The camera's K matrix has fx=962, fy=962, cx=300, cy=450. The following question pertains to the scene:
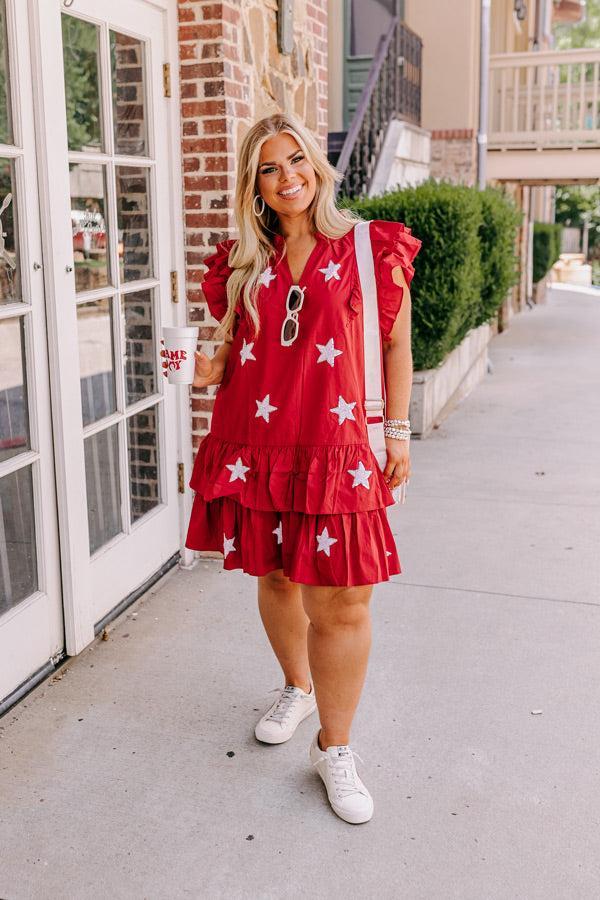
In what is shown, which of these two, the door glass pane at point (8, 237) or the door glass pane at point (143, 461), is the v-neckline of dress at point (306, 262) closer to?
the door glass pane at point (8, 237)

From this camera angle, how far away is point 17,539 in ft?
10.5

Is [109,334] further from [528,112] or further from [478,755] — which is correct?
[528,112]

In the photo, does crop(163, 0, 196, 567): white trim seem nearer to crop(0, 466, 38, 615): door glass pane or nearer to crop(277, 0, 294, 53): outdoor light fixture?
crop(277, 0, 294, 53): outdoor light fixture

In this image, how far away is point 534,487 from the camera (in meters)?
5.79

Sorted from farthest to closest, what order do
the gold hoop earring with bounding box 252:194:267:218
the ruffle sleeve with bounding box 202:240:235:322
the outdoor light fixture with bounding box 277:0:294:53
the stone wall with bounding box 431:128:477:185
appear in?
the stone wall with bounding box 431:128:477:185 → the outdoor light fixture with bounding box 277:0:294:53 → the ruffle sleeve with bounding box 202:240:235:322 → the gold hoop earring with bounding box 252:194:267:218

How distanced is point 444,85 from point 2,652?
32.3 ft

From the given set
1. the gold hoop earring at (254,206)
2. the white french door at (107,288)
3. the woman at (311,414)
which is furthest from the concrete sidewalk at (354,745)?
the gold hoop earring at (254,206)

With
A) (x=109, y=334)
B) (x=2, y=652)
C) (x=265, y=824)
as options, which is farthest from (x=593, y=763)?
(x=109, y=334)

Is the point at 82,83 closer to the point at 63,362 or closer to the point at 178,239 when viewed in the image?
the point at 178,239

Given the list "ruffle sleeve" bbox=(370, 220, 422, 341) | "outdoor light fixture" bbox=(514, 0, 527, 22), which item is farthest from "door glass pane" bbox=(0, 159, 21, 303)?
"outdoor light fixture" bbox=(514, 0, 527, 22)

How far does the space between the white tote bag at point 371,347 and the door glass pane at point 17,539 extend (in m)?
1.26

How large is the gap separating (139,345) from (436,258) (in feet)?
11.3

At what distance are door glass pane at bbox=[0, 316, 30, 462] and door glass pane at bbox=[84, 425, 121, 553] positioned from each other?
1.44 ft

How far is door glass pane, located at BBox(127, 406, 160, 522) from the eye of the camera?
13.0ft
